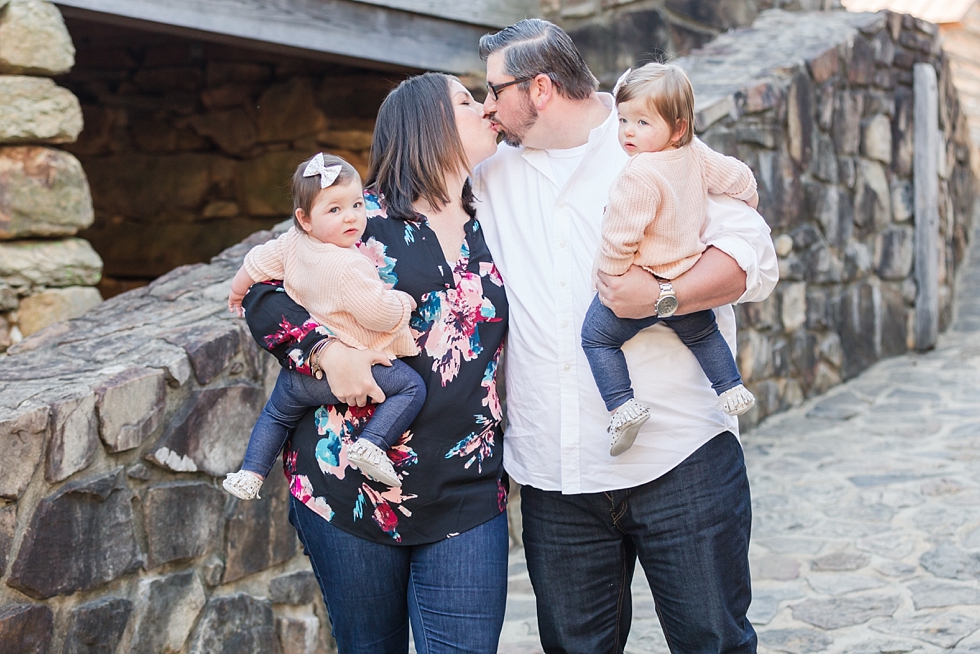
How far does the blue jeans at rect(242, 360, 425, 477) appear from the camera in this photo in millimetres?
1677

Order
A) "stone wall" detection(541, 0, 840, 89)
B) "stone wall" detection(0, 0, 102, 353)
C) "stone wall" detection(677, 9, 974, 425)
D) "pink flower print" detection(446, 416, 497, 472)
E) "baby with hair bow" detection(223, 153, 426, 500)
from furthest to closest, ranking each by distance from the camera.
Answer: "stone wall" detection(541, 0, 840, 89) → "stone wall" detection(677, 9, 974, 425) → "stone wall" detection(0, 0, 102, 353) → "pink flower print" detection(446, 416, 497, 472) → "baby with hair bow" detection(223, 153, 426, 500)

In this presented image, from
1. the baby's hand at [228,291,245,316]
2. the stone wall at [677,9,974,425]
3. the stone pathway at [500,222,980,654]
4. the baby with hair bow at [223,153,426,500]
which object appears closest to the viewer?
the baby with hair bow at [223,153,426,500]

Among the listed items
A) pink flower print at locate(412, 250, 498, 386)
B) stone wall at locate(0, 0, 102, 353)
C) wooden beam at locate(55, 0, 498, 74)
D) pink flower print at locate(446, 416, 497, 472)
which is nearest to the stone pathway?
pink flower print at locate(446, 416, 497, 472)

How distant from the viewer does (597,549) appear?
1.88 metres

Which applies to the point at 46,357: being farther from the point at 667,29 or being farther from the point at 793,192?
the point at 667,29

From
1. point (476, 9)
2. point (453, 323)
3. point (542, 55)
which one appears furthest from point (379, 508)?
point (476, 9)

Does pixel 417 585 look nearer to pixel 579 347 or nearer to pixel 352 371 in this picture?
pixel 352 371

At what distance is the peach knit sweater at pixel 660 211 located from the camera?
66.4 inches

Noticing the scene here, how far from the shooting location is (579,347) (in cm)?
183

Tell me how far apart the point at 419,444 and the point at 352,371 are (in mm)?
192

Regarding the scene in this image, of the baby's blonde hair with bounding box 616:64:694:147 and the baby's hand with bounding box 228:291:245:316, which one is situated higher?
the baby's blonde hair with bounding box 616:64:694:147

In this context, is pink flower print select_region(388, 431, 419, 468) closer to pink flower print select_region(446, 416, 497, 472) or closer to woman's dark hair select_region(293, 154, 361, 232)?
pink flower print select_region(446, 416, 497, 472)

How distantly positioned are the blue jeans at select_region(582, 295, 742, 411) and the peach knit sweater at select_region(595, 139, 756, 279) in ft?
0.32

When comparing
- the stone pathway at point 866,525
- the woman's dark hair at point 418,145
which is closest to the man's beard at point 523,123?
the woman's dark hair at point 418,145
